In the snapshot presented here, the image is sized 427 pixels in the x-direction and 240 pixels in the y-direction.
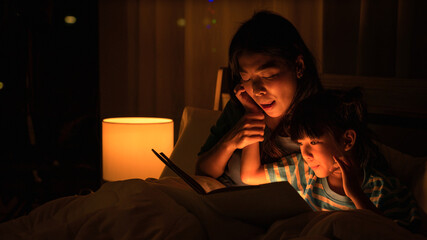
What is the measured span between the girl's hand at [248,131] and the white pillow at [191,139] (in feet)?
1.18

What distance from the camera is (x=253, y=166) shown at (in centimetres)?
139

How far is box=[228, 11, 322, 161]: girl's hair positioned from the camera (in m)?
1.30

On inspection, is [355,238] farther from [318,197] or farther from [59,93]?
[59,93]

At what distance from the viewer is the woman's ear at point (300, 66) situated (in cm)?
133

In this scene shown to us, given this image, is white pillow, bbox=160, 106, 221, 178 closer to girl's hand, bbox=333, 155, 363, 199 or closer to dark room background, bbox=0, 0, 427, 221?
dark room background, bbox=0, 0, 427, 221

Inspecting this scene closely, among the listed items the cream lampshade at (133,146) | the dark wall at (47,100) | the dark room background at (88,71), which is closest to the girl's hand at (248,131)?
the cream lampshade at (133,146)

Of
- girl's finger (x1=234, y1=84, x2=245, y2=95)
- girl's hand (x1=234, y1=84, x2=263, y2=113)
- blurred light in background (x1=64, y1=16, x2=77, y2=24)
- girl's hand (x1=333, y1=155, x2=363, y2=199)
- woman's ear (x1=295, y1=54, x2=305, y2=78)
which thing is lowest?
girl's hand (x1=333, y1=155, x2=363, y2=199)

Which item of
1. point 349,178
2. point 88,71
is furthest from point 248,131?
point 88,71

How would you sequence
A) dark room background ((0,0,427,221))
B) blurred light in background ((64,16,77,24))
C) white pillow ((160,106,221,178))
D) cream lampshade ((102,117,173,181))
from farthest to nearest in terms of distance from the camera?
blurred light in background ((64,16,77,24)), dark room background ((0,0,427,221)), cream lampshade ((102,117,173,181)), white pillow ((160,106,221,178))

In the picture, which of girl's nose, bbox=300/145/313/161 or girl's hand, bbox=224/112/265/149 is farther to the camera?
girl's hand, bbox=224/112/265/149

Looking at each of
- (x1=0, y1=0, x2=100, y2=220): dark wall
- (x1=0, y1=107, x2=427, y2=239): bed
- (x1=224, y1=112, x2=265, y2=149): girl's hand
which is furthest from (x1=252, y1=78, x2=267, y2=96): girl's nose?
(x1=0, y1=0, x2=100, y2=220): dark wall

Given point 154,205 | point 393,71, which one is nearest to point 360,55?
point 393,71

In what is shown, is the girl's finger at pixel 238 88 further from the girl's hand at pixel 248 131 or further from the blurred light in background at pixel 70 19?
the blurred light in background at pixel 70 19

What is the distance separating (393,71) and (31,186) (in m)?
2.20
